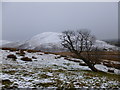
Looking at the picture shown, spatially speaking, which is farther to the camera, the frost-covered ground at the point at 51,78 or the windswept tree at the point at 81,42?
the windswept tree at the point at 81,42

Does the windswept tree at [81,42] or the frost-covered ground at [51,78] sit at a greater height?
the windswept tree at [81,42]

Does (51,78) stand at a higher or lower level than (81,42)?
lower

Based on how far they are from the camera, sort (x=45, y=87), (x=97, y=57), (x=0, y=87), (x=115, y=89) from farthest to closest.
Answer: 1. (x=97, y=57)
2. (x=115, y=89)
3. (x=45, y=87)
4. (x=0, y=87)

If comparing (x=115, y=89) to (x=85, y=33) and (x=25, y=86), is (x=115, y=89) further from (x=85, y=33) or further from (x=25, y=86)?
(x=85, y=33)

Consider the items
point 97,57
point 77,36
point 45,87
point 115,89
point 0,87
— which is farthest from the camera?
point 77,36

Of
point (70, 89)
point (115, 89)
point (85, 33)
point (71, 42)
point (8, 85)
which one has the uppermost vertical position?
point (85, 33)

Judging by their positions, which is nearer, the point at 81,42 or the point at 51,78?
the point at 51,78

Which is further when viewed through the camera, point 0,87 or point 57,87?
point 57,87

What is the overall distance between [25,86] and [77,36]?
12.7m

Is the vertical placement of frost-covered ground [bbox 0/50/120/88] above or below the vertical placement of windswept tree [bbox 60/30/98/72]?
below

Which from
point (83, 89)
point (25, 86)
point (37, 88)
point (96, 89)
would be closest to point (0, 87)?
point (25, 86)

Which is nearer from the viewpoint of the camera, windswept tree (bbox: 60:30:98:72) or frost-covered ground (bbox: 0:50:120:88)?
frost-covered ground (bbox: 0:50:120:88)

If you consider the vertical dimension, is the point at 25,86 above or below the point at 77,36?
below

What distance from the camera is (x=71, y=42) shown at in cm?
1673
